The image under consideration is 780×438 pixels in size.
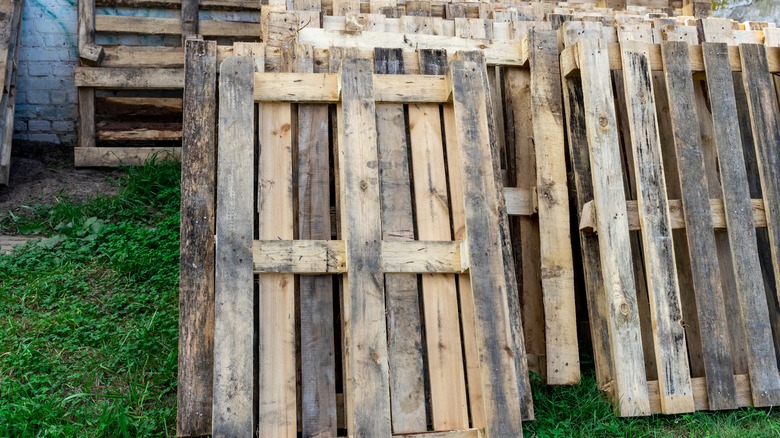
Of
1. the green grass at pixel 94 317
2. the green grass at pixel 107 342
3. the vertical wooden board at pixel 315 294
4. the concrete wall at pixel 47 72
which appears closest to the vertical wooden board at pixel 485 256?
the green grass at pixel 107 342

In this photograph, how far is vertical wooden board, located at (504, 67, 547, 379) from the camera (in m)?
3.84

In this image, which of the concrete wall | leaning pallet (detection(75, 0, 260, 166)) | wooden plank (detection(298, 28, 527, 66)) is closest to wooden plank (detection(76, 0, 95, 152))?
leaning pallet (detection(75, 0, 260, 166))

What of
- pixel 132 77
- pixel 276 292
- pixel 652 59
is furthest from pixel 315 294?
pixel 132 77

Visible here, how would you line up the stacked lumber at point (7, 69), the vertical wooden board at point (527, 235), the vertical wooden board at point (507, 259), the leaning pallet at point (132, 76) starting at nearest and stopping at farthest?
the vertical wooden board at point (507, 259), the vertical wooden board at point (527, 235), the stacked lumber at point (7, 69), the leaning pallet at point (132, 76)

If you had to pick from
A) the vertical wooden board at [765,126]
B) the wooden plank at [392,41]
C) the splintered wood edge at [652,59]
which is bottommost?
the vertical wooden board at [765,126]

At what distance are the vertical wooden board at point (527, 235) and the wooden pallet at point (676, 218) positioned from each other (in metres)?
0.25

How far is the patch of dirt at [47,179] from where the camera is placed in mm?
6055

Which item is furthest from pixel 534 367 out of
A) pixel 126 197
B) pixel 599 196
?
pixel 126 197

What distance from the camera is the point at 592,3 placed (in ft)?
24.6

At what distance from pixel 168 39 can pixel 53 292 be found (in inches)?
134

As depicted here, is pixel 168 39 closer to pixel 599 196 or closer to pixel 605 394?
pixel 599 196

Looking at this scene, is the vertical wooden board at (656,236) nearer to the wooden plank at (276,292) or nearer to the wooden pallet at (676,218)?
the wooden pallet at (676,218)

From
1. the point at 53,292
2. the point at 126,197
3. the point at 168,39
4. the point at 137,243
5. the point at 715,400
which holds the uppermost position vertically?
the point at 168,39

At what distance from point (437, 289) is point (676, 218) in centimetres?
136
